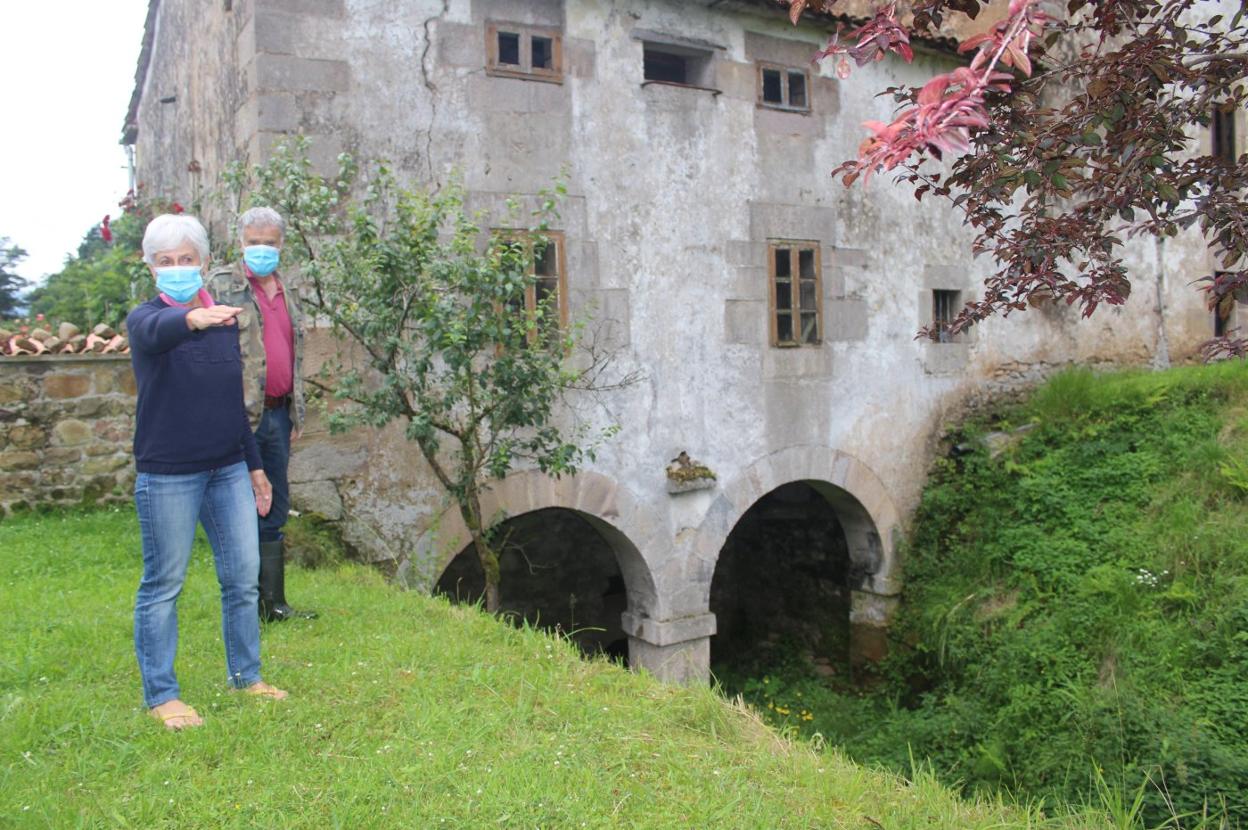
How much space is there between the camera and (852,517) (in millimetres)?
8992

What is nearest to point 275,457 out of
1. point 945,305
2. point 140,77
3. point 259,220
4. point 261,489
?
point 261,489

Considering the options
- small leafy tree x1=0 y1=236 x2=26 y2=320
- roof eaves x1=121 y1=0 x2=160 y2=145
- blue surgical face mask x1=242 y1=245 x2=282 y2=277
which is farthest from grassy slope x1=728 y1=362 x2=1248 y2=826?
small leafy tree x1=0 y1=236 x2=26 y2=320

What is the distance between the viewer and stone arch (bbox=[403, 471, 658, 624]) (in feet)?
21.5

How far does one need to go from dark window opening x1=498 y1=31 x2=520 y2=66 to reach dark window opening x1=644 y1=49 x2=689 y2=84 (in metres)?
1.62

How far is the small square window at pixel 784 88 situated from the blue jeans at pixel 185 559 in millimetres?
6051

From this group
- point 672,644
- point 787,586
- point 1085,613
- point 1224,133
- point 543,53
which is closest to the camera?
point 1085,613

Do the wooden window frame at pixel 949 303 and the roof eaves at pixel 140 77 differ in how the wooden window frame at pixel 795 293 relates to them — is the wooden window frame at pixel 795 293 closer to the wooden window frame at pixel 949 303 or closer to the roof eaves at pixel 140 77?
the wooden window frame at pixel 949 303

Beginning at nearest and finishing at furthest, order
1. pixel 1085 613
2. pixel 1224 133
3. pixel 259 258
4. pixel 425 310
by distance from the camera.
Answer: pixel 259 258 < pixel 425 310 < pixel 1085 613 < pixel 1224 133

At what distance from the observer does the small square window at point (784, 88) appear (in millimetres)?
8086

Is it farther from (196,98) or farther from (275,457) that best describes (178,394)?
(196,98)

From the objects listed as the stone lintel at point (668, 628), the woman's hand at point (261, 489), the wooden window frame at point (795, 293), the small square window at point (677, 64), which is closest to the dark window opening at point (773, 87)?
the small square window at point (677, 64)

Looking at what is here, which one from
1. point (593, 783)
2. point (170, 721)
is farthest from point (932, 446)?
point (170, 721)

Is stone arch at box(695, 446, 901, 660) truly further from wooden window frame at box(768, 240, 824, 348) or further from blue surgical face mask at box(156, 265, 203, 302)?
blue surgical face mask at box(156, 265, 203, 302)

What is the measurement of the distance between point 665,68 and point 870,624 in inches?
214
